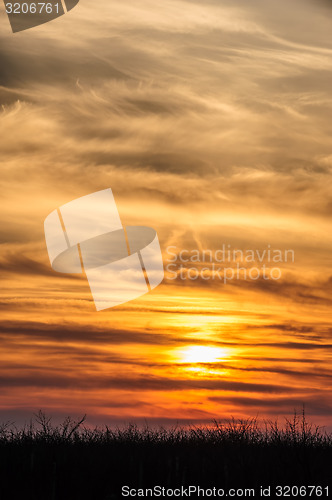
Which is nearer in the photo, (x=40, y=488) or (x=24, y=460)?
(x=40, y=488)

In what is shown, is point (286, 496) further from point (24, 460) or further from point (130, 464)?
point (24, 460)

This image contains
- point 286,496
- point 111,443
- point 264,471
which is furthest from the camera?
point 111,443

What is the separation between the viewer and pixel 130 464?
14.8m

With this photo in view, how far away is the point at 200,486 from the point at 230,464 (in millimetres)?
1051

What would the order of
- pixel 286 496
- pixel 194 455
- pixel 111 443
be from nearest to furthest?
pixel 286 496 < pixel 194 455 < pixel 111 443

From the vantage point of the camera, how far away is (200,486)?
1381cm

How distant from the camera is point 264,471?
1438 centimetres

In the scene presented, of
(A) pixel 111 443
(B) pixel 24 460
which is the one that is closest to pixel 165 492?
(B) pixel 24 460

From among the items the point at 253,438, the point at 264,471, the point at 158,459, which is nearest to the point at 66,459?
the point at 158,459

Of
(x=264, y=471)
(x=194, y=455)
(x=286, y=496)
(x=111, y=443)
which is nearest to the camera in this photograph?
(x=286, y=496)

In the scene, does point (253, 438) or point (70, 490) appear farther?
point (253, 438)

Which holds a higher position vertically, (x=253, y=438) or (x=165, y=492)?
(x=165, y=492)

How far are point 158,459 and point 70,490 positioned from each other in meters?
2.21

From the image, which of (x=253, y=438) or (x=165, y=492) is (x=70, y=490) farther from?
(x=253, y=438)
